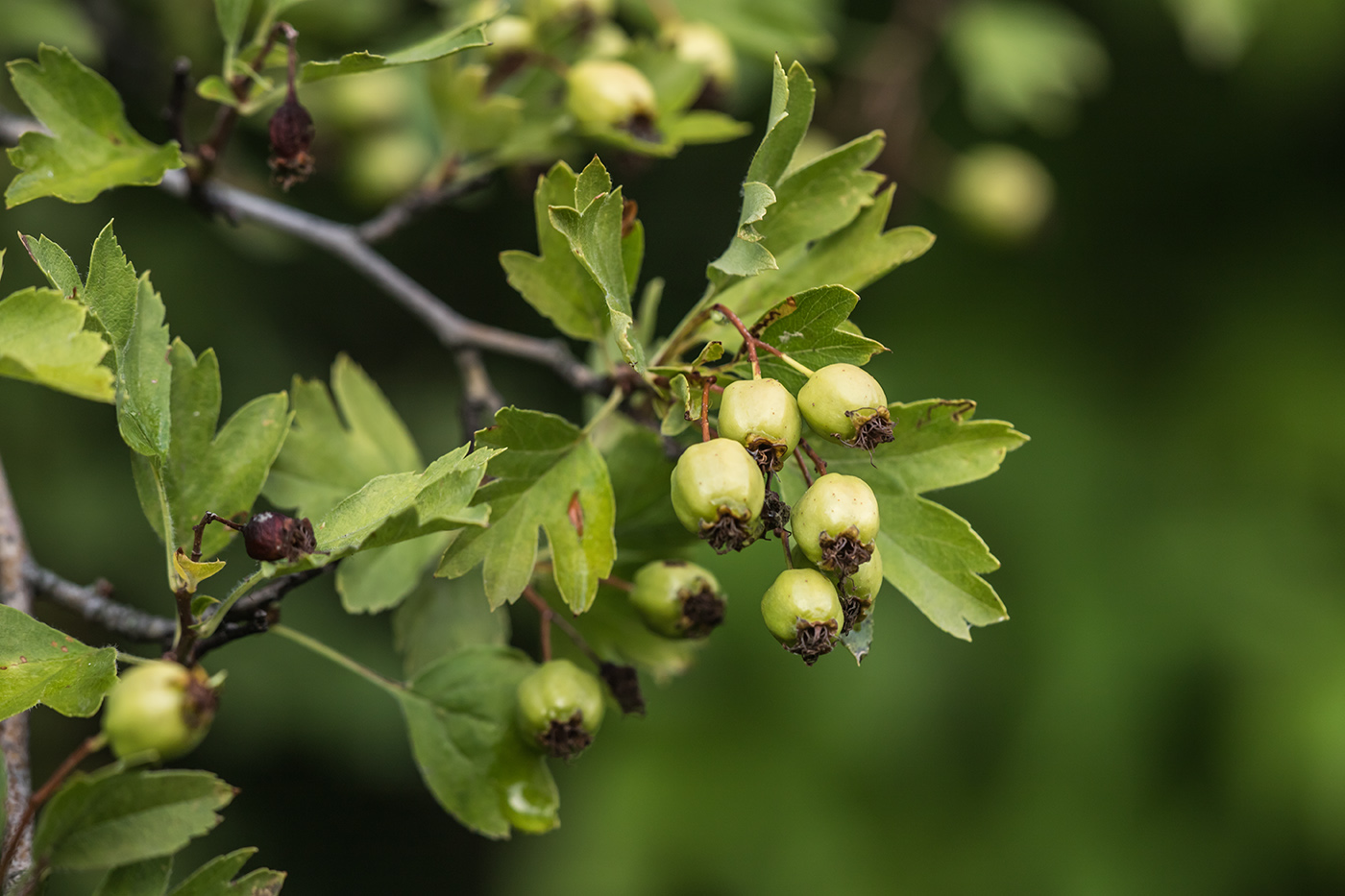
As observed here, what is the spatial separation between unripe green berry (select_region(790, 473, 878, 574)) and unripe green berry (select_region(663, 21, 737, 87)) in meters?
1.04

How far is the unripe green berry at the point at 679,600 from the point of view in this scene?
1.22 metres

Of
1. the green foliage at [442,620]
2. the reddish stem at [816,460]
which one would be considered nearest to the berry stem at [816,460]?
the reddish stem at [816,460]

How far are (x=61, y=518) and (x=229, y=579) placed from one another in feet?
1.69

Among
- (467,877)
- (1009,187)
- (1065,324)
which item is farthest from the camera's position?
(467,877)

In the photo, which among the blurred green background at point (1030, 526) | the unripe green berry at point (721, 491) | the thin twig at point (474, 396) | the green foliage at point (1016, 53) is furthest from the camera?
the blurred green background at point (1030, 526)

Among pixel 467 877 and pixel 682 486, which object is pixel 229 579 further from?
pixel 682 486

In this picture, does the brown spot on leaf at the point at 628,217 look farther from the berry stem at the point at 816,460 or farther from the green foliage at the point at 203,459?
the green foliage at the point at 203,459

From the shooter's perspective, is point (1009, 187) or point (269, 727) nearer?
point (1009, 187)

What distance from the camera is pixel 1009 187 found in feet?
8.96

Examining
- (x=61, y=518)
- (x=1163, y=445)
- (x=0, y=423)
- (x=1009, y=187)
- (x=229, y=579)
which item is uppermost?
(x=1009, y=187)

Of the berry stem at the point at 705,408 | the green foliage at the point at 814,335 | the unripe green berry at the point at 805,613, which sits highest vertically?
the green foliage at the point at 814,335

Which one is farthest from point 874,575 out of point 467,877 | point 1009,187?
point 467,877

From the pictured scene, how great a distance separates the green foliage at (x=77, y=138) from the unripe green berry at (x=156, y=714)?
0.69 m

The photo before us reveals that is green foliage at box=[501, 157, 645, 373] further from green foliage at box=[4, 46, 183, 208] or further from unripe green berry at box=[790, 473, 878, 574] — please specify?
green foliage at box=[4, 46, 183, 208]
